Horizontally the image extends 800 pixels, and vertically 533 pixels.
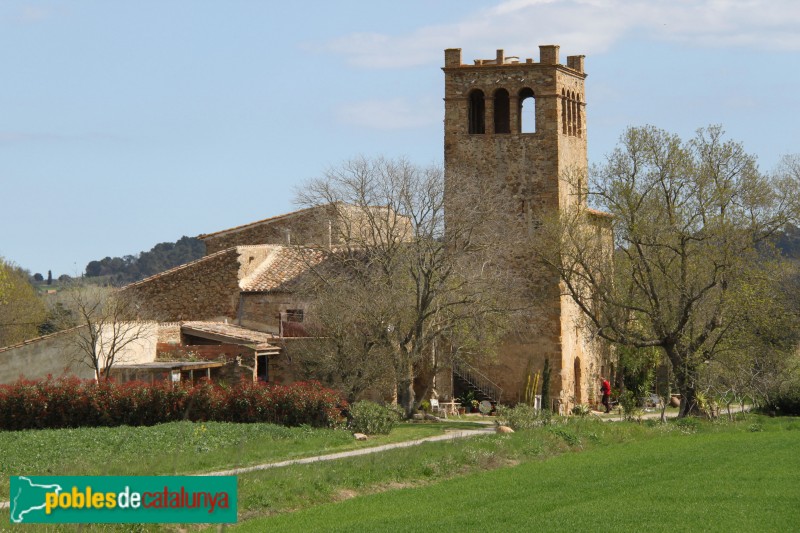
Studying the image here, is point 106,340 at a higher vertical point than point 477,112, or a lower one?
lower

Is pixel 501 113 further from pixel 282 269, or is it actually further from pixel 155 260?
pixel 155 260

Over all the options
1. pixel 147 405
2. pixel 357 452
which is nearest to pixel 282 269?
pixel 147 405

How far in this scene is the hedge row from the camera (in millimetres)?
32406

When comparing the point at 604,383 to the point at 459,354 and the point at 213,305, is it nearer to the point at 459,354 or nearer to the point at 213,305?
the point at 459,354

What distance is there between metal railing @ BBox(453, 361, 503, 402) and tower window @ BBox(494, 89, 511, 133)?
9643 millimetres

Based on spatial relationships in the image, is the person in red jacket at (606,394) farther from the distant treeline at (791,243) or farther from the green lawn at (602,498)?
the green lawn at (602,498)

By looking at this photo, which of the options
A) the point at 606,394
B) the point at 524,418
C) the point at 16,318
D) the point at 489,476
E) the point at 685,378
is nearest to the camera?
the point at 489,476

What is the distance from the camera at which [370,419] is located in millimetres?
31797

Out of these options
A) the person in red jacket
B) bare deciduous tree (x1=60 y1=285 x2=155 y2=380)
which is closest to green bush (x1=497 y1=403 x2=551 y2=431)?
bare deciduous tree (x1=60 y1=285 x2=155 y2=380)

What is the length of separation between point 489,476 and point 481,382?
74.3ft

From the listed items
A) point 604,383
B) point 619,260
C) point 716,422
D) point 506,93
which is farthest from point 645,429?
point 506,93

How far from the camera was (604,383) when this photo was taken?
1898 inches

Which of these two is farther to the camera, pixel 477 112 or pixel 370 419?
pixel 477 112

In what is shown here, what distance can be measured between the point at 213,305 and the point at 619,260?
15.8 metres
